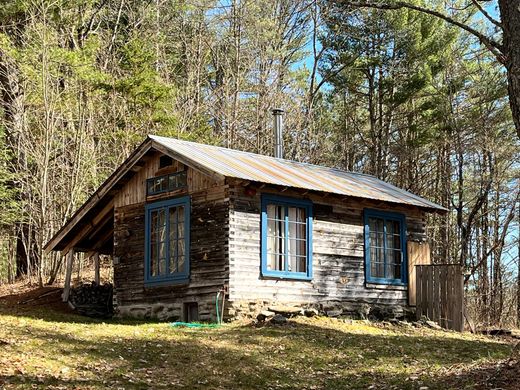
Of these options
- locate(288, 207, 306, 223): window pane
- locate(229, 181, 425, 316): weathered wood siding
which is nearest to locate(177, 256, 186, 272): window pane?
locate(229, 181, 425, 316): weathered wood siding

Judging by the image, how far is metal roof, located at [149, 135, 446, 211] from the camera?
1638cm

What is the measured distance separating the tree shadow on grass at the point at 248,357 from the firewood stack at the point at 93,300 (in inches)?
183

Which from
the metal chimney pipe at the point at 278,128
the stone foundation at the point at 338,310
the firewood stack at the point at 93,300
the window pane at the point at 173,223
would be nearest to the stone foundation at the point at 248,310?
the stone foundation at the point at 338,310

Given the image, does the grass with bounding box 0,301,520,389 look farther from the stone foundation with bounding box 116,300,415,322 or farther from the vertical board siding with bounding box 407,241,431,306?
the vertical board siding with bounding box 407,241,431,306

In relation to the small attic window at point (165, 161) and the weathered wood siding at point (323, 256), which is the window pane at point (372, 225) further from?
the small attic window at point (165, 161)

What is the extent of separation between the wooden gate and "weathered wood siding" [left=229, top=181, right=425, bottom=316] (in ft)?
2.11

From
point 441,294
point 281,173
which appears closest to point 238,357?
point 281,173

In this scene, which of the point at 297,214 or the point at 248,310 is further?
the point at 297,214

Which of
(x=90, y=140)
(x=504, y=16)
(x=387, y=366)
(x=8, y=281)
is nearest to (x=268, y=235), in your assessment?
(x=387, y=366)

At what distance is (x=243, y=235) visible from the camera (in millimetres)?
16219

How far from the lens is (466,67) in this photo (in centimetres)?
3069

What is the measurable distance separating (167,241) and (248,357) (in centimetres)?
630

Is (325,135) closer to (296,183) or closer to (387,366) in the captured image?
(296,183)

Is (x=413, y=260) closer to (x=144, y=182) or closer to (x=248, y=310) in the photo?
(x=248, y=310)
